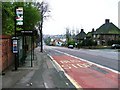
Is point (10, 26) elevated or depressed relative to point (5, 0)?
depressed

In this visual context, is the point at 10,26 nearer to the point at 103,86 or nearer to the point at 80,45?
the point at 103,86

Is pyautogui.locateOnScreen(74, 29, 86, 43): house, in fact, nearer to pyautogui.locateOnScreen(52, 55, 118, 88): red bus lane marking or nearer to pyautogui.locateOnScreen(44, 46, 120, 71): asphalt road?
pyautogui.locateOnScreen(44, 46, 120, 71): asphalt road

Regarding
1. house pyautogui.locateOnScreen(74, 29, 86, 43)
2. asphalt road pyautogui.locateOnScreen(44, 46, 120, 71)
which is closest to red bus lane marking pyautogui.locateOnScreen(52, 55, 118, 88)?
asphalt road pyautogui.locateOnScreen(44, 46, 120, 71)

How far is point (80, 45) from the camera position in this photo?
11369 cm

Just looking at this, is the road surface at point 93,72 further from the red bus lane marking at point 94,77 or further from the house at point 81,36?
the house at point 81,36

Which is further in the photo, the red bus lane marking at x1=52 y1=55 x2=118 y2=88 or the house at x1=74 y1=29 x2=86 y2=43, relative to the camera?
the house at x1=74 y1=29 x2=86 y2=43

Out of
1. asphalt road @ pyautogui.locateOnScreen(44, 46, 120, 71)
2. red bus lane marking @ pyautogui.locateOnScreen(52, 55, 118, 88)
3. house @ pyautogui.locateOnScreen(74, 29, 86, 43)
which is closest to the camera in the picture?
red bus lane marking @ pyautogui.locateOnScreen(52, 55, 118, 88)

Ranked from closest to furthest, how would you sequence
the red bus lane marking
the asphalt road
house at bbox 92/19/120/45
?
1. the red bus lane marking
2. the asphalt road
3. house at bbox 92/19/120/45

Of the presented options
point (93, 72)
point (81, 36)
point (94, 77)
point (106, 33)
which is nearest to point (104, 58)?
point (93, 72)

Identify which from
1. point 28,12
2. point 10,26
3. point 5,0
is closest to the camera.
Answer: point 5,0

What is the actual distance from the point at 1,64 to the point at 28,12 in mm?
17635

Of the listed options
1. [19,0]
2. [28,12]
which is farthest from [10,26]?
[28,12]

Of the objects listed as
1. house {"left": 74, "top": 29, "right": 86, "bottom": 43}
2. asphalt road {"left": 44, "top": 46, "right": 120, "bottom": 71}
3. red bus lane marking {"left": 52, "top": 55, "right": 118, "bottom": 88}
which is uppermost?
house {"left": 74, "top": 29, "right": 86, "bottom": 43}

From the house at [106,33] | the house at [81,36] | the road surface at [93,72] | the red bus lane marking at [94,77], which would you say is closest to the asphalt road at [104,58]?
the road surface at [93,72]
